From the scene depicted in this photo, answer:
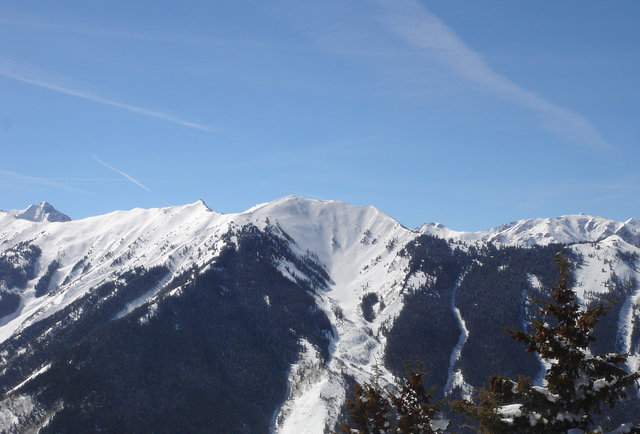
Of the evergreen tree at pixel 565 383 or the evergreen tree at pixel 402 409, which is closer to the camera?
the evergreen tree at pixel 565 383

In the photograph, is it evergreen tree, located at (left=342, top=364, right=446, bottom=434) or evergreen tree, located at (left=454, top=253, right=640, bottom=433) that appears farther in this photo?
evergreen tree, located at (left=342, top=364, right=446, bottom=434)

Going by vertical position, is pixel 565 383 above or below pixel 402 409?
above

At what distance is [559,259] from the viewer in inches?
734

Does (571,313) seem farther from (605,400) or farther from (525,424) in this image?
(525,424)

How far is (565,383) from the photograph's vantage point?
17.7 meters

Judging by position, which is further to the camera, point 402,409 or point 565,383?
point 402,409

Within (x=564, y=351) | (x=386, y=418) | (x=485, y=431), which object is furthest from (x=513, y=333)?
(x=386, y=418)

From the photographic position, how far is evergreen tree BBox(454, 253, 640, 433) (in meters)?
17.4

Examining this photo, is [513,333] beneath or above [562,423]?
above

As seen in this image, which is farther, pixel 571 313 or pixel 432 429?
pixel 432 429

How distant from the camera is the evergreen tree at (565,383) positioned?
57.0ft

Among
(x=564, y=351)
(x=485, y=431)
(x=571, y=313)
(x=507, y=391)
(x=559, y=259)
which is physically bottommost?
(x=485, y=431)

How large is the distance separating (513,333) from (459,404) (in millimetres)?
3453

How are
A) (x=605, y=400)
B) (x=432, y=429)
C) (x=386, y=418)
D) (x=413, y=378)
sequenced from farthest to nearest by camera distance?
(x=386, y=418) → (x=413, y=378) → (x=432, y=429) → (x=605, y=400)
